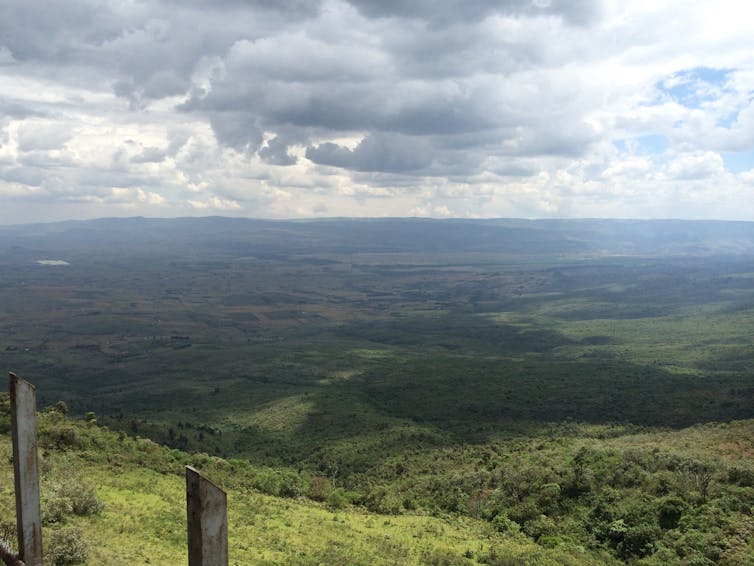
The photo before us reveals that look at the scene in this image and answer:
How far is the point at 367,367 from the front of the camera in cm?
12581

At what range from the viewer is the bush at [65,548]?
14312mm

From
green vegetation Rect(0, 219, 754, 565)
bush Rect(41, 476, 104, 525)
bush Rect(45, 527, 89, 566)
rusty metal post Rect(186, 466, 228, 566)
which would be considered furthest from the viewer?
green vegetation Rect(0, 219, 754, 565)

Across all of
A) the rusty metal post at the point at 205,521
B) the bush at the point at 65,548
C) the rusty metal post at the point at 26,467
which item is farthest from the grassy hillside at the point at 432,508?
the rusty metal post at the point at 205,521

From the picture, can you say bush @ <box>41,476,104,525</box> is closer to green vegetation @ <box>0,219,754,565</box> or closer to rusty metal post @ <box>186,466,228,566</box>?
green vegetation @ <box>0,219,754,565</box>

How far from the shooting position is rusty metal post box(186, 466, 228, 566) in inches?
139

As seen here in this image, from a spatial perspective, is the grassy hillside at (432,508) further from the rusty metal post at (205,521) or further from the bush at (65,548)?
the rusty metal post at (205,521)

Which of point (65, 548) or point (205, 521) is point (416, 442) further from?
point (205, 521)

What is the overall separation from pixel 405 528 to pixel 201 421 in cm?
6078

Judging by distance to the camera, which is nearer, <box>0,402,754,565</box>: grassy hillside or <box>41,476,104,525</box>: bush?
<box>41,476,104,525</box>: bush

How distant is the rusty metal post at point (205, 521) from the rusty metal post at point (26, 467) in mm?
2066

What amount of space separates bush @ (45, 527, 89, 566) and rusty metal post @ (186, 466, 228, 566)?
1354 centimetres

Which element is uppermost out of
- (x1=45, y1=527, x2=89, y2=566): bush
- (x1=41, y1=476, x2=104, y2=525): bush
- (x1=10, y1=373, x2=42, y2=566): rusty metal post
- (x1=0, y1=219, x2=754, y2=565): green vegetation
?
(x1=10, y1=373, x2=42, y2=566): rusty metal post

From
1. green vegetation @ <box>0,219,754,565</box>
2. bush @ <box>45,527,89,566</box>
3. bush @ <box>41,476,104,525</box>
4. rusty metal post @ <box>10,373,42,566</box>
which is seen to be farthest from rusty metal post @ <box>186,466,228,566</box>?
bush @ <box>41,476,104,525</box>

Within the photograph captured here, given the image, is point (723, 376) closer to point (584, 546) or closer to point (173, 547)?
point (584, 546)
